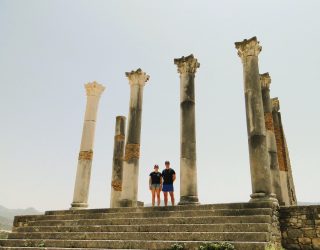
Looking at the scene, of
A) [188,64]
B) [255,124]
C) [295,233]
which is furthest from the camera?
[188,64]

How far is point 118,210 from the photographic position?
12672 mm

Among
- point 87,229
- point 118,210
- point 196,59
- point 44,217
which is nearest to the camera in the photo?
point 87,229

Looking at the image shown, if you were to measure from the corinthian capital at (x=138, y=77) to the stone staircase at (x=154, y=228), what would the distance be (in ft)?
27.1

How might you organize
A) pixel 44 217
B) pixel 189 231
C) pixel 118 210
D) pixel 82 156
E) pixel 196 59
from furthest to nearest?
pixel 82 156 < pixel 196 59 < pixel 44 217 < pixel 118 210 < pixel 189 231

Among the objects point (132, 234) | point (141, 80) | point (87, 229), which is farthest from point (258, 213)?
point (141, 80)

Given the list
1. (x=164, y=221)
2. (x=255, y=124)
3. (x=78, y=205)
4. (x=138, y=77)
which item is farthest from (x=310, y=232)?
(x=138, y=77)

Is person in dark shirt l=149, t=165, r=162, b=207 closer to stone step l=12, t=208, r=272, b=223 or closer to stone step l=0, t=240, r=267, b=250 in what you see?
stone step l=12, t=208, r=272, b=223

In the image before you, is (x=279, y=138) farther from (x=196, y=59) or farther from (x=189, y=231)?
(x=189, y=231)

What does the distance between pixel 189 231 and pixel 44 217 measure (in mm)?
7595

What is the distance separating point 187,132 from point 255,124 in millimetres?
3361

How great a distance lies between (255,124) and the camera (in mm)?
13242

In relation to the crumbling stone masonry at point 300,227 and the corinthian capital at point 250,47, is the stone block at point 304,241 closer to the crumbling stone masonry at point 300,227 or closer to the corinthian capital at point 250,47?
the crumbling stone masonry at point 300,227

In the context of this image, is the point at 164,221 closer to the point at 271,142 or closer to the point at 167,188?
the point at 167,188

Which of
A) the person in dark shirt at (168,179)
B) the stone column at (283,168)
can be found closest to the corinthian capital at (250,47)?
the stone column at (283,168)
